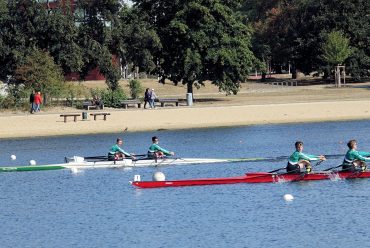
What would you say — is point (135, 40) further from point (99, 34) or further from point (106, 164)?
point (106, 164)

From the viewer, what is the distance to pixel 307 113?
201 feet

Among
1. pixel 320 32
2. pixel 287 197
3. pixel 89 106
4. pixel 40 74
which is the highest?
pixel 320 32

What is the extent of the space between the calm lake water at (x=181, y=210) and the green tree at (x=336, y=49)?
4157 cm

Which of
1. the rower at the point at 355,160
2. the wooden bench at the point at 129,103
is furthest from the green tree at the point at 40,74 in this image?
the rower at the point at 355,160

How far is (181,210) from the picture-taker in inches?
1193

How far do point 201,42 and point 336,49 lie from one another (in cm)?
2245

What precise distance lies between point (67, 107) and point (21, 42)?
18.7ft

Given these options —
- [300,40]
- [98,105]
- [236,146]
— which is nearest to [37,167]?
[236,146]

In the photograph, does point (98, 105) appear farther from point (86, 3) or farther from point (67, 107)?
point (86, 3)

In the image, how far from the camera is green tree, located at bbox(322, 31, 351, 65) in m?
86.9

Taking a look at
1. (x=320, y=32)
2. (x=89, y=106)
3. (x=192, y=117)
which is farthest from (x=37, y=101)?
(x=320, y=32)

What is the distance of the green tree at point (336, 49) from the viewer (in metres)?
86.9

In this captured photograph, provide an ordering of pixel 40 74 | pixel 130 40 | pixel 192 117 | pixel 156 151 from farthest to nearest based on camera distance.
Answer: pixel 130 40, pixel 40 74, pixel 192 117, pixel 156 151

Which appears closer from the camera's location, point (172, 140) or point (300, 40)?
point (172, 140)
